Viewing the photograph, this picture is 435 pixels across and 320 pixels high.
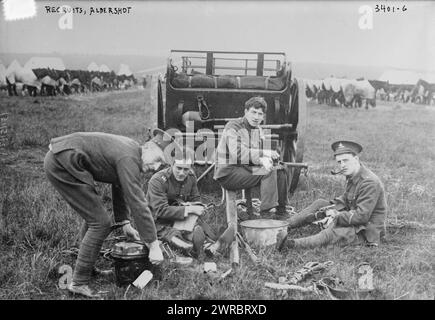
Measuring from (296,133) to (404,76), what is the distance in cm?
147

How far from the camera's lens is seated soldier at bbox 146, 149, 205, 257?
3.98m

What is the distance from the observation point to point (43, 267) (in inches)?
138

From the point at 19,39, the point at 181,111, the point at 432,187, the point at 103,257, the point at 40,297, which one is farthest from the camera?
the point at 181,111

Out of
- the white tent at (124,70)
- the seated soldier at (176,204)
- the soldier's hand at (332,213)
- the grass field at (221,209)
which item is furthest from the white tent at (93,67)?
the soldier's hand at (332,213)

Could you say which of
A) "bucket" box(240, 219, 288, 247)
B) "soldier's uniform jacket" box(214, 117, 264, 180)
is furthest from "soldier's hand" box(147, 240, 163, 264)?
"soldier's uniform jacket" box(214, 117, 264, 180)

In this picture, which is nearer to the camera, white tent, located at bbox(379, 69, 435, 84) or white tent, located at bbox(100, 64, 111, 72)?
white tent, located at bbox(379, 69, 435, 84)

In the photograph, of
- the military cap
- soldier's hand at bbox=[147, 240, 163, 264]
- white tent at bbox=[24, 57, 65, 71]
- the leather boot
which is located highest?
white tent at bbox=[24, 57, 65, 71]

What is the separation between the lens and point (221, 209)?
15.7 ft

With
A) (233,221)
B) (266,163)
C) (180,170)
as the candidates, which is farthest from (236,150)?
(233,221)

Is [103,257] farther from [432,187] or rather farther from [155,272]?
[432,187]

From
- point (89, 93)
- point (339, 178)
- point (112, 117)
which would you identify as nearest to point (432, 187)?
point (339, 178)

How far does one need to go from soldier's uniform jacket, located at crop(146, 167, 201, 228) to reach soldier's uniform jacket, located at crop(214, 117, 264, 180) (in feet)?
0.93

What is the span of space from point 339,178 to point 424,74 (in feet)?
5.51

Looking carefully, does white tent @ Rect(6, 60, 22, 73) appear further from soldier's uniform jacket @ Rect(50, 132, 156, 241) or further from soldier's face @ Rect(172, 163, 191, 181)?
soldier's face @ Rect(172, 163, 191, 181)
